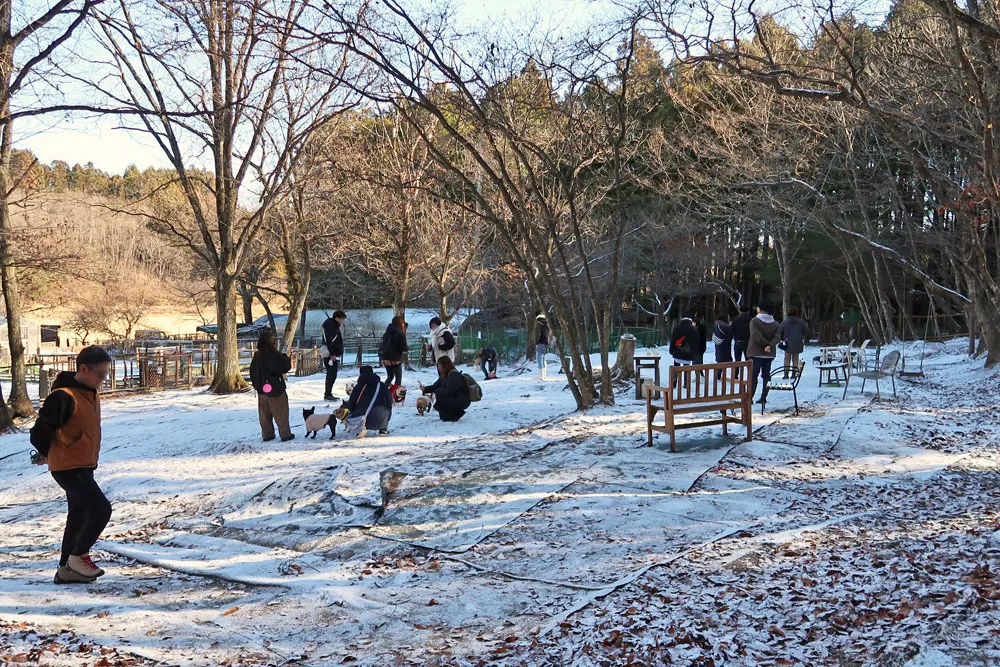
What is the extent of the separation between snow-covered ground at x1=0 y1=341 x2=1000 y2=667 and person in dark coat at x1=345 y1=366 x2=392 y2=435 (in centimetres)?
41

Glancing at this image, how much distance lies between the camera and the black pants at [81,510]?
5.08 meters

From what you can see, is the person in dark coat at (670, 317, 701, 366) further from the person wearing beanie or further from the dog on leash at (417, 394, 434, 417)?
the dog on leash at (417, 394, 434, 417)

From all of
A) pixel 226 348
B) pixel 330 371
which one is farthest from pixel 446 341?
pixel 226 348

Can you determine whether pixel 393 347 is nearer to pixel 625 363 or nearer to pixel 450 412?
pixel 450 412

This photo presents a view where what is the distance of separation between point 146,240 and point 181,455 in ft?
154

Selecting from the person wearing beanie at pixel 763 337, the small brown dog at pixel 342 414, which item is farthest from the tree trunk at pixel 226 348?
the person wearing beanie at pixel 763 337

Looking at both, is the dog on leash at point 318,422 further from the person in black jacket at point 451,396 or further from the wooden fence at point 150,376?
the wooden fence at point 150,376

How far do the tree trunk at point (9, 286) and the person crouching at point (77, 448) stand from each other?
29.4ft

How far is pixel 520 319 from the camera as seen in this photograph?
33.5 m

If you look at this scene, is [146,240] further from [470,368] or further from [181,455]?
[181,455]

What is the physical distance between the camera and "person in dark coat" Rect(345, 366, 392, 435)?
9.69m

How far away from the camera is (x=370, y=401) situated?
973cm

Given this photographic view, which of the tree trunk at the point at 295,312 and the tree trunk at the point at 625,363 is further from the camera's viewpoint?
the tree trunk at the point at 295,312

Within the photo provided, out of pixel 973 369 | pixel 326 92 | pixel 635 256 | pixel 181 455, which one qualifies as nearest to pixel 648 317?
pixel 635 256
